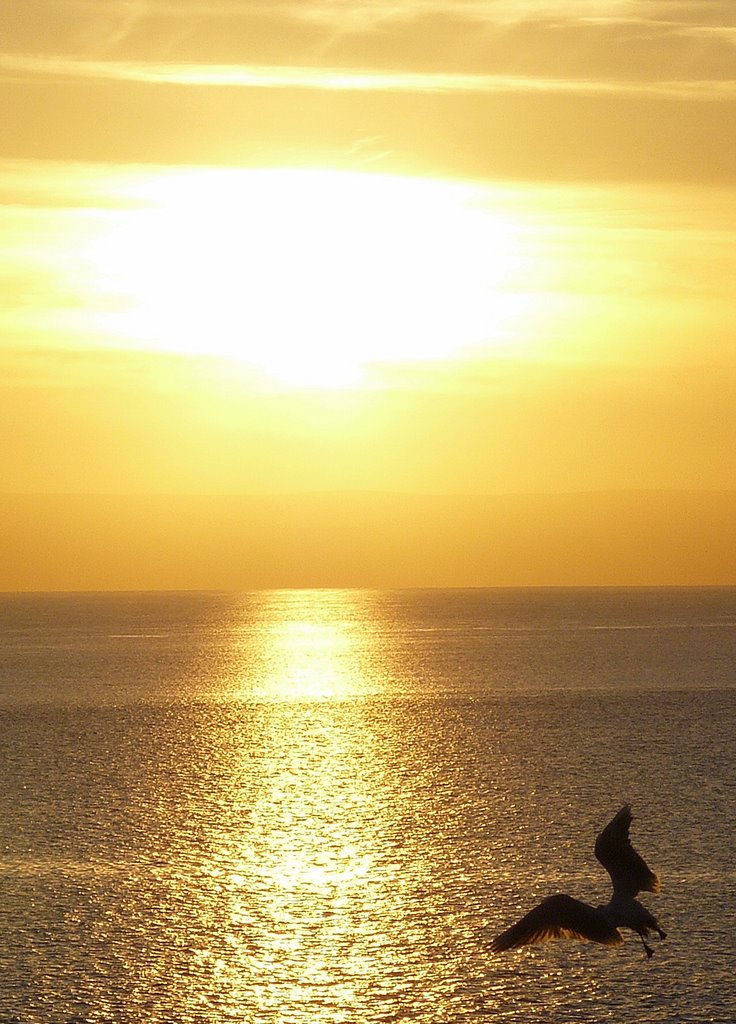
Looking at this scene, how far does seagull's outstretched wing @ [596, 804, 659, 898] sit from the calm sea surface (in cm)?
1383

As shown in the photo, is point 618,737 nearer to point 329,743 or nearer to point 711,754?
point 711,754

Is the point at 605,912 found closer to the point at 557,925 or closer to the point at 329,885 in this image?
the point at 557,925

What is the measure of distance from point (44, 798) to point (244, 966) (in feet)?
96.0

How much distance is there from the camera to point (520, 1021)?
31375 mm

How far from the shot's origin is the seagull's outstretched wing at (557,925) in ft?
53.8

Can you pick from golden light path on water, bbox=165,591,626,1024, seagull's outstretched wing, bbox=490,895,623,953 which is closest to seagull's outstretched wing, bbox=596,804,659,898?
seagull's outstretched wing, bbox=490,895,623,953

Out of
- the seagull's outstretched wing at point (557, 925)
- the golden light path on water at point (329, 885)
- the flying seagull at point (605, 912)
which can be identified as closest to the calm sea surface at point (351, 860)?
the golden light path on water at point (329, 885)

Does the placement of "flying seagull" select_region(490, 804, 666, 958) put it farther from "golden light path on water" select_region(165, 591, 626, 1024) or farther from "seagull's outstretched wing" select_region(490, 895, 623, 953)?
"golden light path on water" select_region(165, 591, 626, 1024)

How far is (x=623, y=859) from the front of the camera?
61.0 feet

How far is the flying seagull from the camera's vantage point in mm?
16734

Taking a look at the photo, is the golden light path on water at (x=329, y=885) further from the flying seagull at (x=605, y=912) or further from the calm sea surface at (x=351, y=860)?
the flying seagull at (x=605, y=912)

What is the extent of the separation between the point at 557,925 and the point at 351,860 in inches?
1289

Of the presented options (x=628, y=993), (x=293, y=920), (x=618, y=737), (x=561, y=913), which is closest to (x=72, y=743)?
(x=618, y=737)

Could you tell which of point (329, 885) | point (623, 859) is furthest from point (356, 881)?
point (623, 859)
